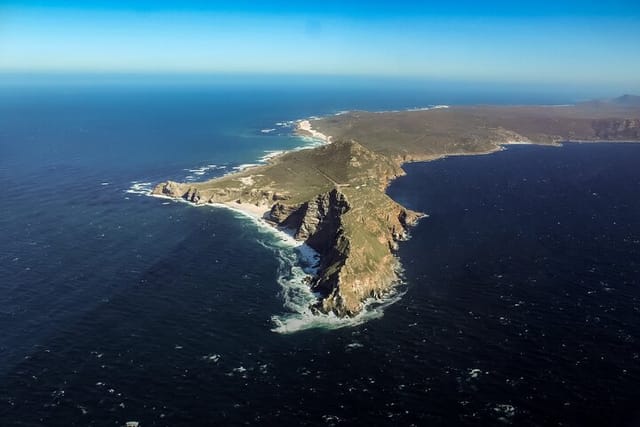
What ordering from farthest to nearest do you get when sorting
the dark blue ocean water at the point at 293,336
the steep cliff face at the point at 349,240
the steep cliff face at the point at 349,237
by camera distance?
the steep cliff face at the point at 349,237 < the steep cliff face at the point at 349,240 < the dark blue ocean water at the point at 293,336

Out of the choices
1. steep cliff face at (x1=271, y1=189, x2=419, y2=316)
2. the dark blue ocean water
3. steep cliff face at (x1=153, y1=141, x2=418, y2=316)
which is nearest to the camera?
the dark blue ocean water

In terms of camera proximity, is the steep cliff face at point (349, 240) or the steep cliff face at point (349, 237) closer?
the steep cliff face at point (349, 240)

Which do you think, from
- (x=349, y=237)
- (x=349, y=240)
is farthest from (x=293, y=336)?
(x=349, y=237)

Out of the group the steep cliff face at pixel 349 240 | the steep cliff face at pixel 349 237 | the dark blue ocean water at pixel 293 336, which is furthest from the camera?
the steep cliff face at pixel 349 237

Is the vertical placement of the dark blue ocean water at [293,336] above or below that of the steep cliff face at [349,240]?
below

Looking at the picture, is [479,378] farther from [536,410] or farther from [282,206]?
[282,206]

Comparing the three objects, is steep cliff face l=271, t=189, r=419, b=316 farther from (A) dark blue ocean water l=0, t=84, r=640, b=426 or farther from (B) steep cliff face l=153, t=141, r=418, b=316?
(A) dark blue ocean water l=0, t=84, r=640, b=426

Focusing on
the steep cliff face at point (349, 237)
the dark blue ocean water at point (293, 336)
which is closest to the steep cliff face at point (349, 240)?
the steep cliff face at point (349, 237)

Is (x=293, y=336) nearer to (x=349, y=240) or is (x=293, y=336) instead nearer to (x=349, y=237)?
(x=349, y=240)

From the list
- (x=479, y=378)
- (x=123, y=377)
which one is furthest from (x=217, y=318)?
(x=479, y=378)

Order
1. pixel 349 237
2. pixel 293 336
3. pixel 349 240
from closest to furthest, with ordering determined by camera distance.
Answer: pixel 293 336 → pixel 349 240 → pixel 349 237

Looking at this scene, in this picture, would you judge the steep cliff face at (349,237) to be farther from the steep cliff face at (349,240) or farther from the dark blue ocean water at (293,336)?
the dark blue ocean water at (293,336)

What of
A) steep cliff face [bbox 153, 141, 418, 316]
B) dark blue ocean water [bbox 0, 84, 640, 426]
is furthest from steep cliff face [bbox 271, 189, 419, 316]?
dark blue ocean water [bbox 0, 84, 640, 426]
